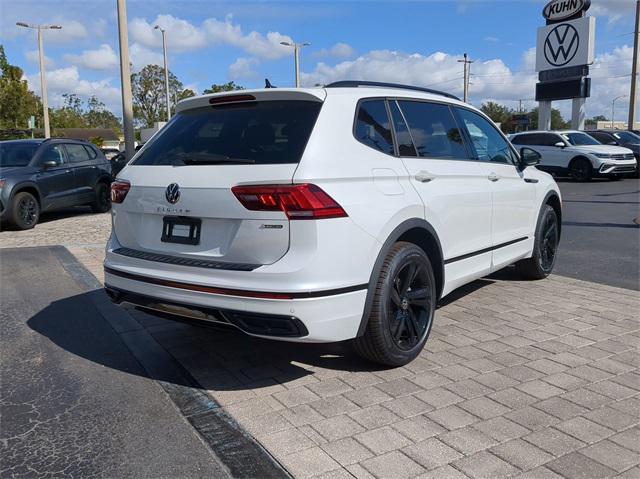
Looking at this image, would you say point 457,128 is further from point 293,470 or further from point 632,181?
point 632,181

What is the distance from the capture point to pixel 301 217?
3150 mm

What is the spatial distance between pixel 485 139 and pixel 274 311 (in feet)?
9.91

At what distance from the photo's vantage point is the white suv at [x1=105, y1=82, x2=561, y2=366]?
3.20 metres

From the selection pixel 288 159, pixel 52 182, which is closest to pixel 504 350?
pixel 288 159

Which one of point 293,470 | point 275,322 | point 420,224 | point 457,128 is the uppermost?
point 457,128

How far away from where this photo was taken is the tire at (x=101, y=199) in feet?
42.6

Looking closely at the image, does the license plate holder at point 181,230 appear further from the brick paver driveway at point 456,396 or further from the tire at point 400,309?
the tire at point 400,309

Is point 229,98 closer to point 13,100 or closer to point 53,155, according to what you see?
point 53,155

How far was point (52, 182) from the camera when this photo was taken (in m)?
11.6

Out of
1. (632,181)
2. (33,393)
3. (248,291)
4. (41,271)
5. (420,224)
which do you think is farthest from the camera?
(632,181)

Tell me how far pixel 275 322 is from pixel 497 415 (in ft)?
4.40

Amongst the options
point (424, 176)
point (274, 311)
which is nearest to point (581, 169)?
point (424, 176)

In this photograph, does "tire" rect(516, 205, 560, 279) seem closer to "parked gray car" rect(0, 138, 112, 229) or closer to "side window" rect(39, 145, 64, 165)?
"parked gray car" rect(0, 138, 112, 229)

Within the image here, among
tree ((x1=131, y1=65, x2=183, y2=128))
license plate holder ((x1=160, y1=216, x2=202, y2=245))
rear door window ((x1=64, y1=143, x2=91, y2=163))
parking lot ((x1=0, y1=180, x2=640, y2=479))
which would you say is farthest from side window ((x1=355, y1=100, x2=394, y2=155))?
tree ((x1=131, y1=65, x2=183, y2=128))
